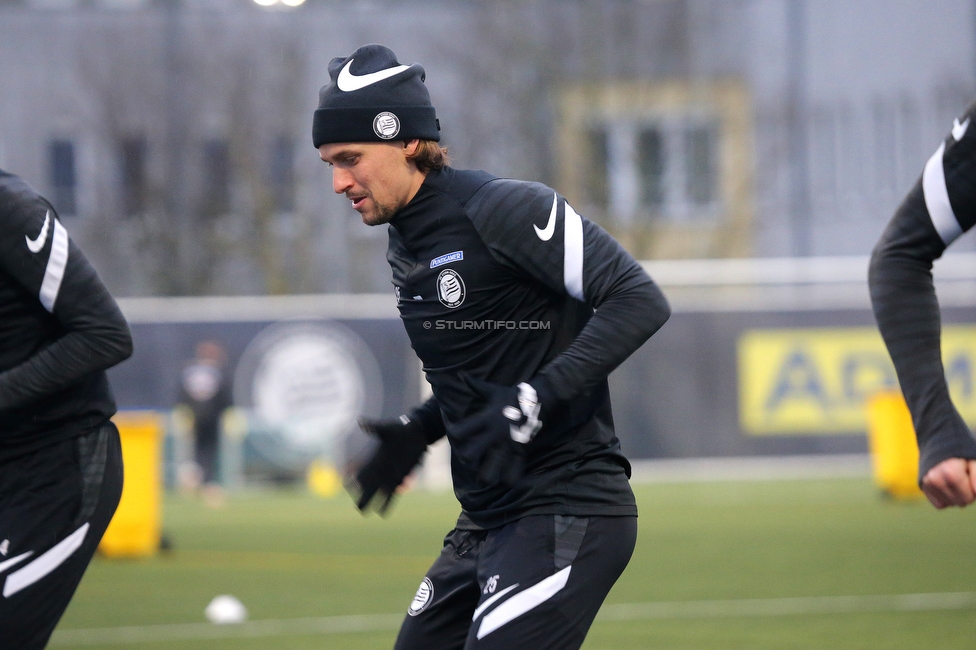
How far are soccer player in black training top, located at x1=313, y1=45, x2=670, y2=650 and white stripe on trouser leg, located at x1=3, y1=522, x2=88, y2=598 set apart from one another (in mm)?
1035

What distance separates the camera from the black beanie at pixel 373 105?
4098mm

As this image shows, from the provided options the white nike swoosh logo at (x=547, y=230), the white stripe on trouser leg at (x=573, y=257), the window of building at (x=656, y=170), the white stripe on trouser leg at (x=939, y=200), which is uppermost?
the white stripe on trouser leg at (x=939, y=200)

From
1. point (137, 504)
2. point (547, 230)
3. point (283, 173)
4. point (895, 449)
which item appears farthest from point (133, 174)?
point (547, 230)

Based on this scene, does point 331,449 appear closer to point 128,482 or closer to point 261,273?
point 261,273

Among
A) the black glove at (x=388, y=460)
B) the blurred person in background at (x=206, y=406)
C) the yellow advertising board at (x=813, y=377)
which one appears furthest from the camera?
the yellow advertising board at (x=813, y=377)

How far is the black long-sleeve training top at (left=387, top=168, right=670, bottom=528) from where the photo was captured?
3.91 m

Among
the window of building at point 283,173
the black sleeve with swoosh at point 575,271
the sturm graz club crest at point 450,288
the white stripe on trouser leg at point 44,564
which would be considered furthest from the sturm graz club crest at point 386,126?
the window of building at point 283,173

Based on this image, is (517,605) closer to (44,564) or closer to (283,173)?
(44,564)

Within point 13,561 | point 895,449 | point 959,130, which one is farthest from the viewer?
point 895,449

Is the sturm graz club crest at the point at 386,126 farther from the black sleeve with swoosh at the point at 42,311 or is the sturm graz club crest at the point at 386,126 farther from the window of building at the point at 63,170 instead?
the window of building at the point at 63,170

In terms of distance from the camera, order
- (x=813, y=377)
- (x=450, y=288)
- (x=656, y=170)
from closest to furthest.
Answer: (x=450, y=288) → (x=813, y=377) → (x=656, y=170)

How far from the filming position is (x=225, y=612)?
9.52m

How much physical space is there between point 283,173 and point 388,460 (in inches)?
952

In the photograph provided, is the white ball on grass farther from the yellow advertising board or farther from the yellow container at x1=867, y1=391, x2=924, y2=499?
the yellow advertising board
